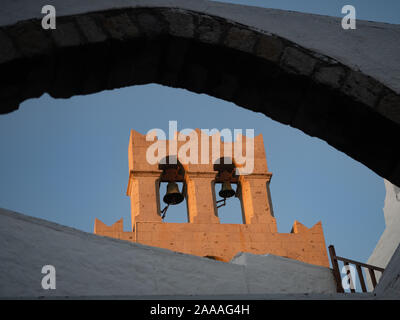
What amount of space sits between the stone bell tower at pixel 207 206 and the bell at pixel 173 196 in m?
0.04

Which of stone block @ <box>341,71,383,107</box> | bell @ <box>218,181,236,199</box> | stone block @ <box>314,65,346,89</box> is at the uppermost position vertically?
bell @ <box>218,181,236,199</box>

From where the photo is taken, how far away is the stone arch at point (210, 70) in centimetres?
340

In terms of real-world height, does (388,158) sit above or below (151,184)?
below

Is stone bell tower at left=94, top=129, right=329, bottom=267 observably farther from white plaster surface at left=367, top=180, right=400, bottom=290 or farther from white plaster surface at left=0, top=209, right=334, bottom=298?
white plaster surface at left=0, top=209, right=334, bottom=298

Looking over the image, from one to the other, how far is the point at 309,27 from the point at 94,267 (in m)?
2.41

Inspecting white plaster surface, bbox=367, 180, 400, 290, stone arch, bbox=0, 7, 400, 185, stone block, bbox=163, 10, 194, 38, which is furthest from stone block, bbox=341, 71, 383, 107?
white plaster surface, bbox=367, 180, 400, 290

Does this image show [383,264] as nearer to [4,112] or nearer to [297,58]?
[297,58]

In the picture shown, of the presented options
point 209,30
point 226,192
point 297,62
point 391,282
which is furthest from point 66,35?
point 226,192

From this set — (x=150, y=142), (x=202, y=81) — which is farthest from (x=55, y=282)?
(x=150, y=142)

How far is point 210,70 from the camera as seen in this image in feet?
12.5

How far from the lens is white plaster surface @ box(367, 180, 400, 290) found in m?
10.1

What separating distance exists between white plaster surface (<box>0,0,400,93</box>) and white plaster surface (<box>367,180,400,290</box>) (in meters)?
6.73

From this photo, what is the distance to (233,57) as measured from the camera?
3.66 m

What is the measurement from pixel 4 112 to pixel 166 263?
216cm
